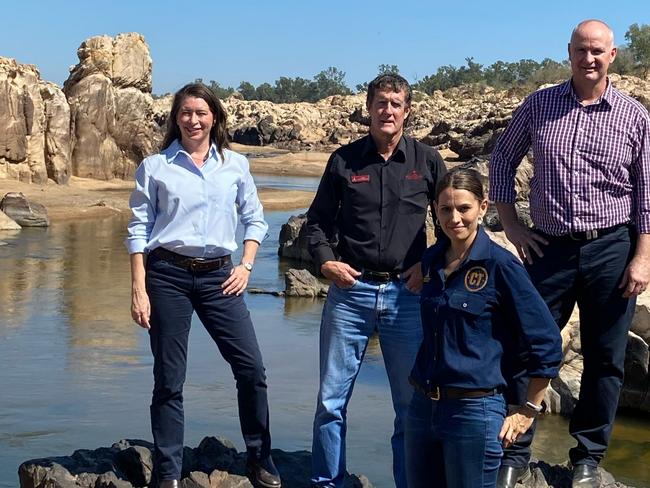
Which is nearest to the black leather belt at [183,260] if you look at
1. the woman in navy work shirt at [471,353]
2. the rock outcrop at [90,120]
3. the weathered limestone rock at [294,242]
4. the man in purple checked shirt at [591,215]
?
the woman in navy work shirt at [471,353]

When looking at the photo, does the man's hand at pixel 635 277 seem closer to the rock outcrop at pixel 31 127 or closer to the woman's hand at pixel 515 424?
the woman's hand at pixel 515 424

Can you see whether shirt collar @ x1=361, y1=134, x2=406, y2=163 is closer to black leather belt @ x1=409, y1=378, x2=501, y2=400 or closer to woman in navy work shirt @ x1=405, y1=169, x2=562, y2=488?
woman in navy work shirt @ x1=405, y1=169, x2=562, y2=488

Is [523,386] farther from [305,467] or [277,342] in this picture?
[277,342]

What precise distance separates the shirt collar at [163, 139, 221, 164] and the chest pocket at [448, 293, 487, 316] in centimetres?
156

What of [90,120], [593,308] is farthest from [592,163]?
[90,120]

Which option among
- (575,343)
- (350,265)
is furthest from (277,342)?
(350,265)

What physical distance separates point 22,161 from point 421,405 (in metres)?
19.8

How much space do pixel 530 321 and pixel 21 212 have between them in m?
15.6

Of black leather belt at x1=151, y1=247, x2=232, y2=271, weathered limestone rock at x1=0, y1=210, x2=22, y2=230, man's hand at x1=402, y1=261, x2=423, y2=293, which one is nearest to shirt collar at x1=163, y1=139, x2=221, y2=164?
black leather belt at x1=151, y1=247, x2=232, y2=271

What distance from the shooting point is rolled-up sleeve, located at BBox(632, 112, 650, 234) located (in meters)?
4.57

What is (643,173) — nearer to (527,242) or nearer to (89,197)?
(527,242)

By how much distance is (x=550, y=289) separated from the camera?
4.61 meters

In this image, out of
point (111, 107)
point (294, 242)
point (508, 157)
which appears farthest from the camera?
point (111, 107)

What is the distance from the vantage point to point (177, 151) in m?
4.61
